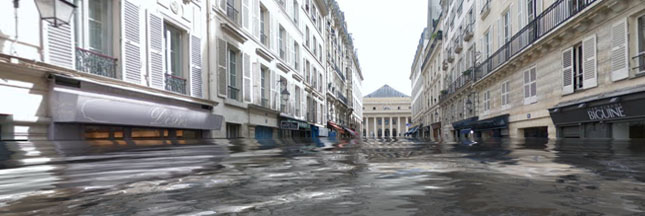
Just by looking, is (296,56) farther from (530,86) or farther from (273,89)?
(530,86)

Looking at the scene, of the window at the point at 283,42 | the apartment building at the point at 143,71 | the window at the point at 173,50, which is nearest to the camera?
the apartment building at the point at 143,71

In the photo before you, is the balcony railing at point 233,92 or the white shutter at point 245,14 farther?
the white shutter at point 245,14

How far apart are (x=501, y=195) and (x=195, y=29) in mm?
11345

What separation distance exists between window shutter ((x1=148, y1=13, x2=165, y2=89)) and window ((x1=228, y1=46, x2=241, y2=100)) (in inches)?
154

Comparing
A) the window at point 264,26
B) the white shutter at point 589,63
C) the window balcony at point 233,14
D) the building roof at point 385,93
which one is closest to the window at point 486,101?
the white shutter at point 589,63

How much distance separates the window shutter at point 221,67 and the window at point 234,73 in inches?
32.8

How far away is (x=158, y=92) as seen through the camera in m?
9.38

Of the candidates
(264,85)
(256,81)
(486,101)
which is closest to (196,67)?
(256,81)

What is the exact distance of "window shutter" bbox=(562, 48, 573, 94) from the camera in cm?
1122

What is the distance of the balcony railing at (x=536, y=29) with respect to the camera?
11.2 m

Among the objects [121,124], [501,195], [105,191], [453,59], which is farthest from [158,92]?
[453,59]

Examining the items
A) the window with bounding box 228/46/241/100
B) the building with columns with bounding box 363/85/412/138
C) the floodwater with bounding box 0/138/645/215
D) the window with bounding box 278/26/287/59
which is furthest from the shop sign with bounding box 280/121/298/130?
the building with columns with bounding box 363/85/412/138

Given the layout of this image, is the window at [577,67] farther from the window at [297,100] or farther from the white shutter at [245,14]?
the window at [297,100]

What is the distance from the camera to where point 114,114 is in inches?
310
